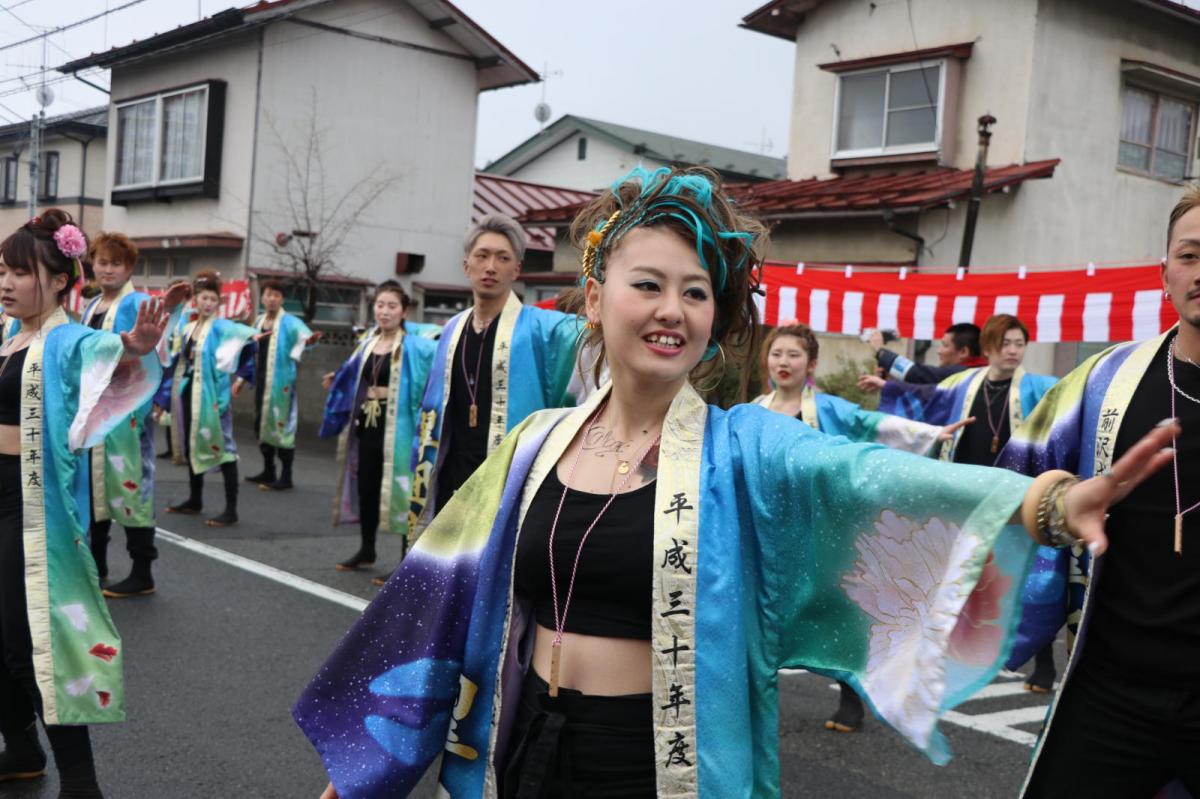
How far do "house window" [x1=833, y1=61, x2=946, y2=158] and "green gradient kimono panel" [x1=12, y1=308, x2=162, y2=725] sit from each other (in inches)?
527

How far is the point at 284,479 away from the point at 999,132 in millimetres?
10029

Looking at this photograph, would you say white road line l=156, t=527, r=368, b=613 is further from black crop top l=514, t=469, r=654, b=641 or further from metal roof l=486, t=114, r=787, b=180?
metal roof l=486, t=114, r=787, b=180

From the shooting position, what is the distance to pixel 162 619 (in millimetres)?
6246

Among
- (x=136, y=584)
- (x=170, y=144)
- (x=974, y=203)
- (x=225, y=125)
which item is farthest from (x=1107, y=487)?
(x=170, y=144)

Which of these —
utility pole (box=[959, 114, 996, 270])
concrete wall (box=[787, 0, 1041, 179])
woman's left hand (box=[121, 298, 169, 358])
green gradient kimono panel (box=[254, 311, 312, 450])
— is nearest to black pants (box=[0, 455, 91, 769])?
woman's left hand (box=[121, 298, 169, 358])

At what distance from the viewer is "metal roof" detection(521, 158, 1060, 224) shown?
13.7m

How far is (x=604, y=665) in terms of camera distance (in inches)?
84.2

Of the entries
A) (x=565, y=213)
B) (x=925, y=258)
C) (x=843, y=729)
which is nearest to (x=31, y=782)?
(x=843, y=729)

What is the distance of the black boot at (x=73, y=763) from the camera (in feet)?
11.8

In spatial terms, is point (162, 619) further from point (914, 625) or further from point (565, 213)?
point (565, 213)

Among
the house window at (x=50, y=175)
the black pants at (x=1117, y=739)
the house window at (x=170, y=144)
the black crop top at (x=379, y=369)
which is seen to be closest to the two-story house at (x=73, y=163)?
the house window at (x=50, y=175)

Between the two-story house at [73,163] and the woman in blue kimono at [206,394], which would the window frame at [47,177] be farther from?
the woman in blue kimono at [206,394]

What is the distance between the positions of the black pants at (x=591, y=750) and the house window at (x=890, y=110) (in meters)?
14.4

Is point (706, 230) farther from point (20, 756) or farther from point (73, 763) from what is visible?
point (20, 756)
